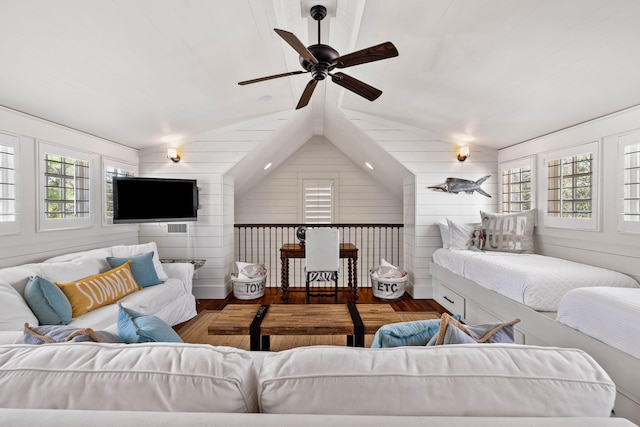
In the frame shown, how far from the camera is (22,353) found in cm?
89

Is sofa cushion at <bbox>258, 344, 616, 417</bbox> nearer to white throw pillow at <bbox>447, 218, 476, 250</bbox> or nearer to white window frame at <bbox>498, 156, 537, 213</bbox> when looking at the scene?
white throw pillow at <bbox>447, 218, 476, 250</bbox>

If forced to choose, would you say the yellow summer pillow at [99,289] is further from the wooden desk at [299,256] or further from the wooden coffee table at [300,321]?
the wooden desk at [299,256]

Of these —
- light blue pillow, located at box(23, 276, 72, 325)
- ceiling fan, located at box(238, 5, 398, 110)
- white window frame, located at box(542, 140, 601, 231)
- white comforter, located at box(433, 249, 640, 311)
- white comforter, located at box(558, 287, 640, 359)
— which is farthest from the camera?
white window frame, located at box(542, 140, 601, 231)

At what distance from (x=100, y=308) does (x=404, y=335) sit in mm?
2678

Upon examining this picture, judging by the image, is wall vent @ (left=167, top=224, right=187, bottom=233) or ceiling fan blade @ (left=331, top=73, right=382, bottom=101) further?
wall vent @ (left=167, top=224, right=187, bottom=233)

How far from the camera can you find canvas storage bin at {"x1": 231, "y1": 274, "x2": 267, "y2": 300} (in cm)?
448

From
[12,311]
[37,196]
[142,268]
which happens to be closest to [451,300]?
[142,268]

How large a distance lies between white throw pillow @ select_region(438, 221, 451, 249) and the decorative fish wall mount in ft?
1.72

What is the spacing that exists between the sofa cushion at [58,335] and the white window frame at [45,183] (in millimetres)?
2463

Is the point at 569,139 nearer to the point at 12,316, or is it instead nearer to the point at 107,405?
the point at 107,405

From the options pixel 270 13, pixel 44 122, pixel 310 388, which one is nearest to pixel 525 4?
pixel 270 13

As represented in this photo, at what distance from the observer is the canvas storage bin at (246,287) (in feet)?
14.7

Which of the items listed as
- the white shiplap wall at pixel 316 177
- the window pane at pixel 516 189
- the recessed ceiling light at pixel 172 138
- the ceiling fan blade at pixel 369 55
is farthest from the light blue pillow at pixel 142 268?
the window pane at pixel 516 189

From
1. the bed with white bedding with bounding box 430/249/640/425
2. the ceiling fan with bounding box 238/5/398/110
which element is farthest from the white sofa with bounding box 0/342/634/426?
the ceiling fan with bounding box 238/5/398/110
